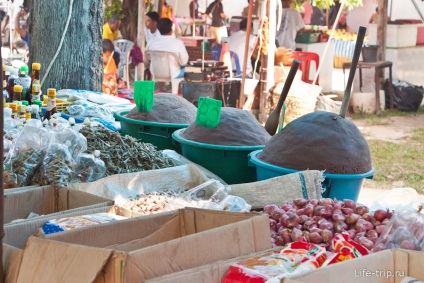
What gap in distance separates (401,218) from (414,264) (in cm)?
51

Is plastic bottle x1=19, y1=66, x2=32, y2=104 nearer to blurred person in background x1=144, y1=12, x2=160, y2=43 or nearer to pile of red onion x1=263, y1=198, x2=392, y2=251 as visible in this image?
pile of red onion x1=263, y1=198, x2=392, y2=251

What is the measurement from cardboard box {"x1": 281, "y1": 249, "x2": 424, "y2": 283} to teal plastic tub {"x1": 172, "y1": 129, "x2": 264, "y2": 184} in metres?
1.76

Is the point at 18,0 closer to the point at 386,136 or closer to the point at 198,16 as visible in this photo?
the point at 198,16

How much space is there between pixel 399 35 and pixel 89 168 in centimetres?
997

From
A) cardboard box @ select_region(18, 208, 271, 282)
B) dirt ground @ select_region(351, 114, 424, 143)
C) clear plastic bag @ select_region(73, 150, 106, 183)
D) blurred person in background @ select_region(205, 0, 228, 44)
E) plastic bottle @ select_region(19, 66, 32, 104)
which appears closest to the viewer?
cardboard box @ select_region(18, 208, 271, 282)

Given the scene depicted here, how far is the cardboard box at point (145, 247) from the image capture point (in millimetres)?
1552

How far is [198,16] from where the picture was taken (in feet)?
56.3

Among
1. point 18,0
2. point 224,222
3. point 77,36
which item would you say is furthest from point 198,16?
point 224,222

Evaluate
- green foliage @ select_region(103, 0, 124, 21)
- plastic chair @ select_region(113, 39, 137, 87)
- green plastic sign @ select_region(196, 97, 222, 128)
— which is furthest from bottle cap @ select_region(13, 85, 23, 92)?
green foliage @ select_region(103, 0, 124, 21)

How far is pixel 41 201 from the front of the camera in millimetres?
2484

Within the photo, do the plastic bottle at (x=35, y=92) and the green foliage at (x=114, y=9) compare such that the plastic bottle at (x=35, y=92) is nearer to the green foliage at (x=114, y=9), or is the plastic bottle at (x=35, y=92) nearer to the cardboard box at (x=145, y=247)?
the cardboard box at (x=145, y=247)

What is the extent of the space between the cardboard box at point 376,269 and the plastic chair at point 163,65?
338 inches

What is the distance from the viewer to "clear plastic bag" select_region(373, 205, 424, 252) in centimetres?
206

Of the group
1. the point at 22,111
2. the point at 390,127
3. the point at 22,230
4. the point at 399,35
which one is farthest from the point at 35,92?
the point at 399,35
